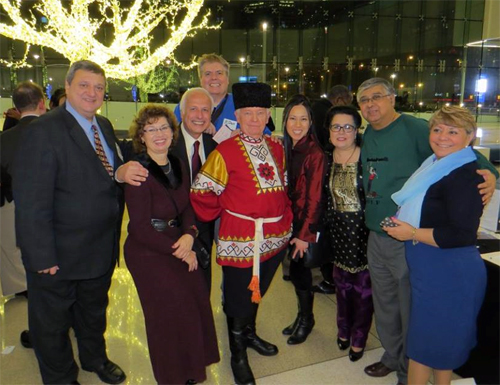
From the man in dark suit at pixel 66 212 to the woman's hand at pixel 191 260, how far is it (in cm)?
47

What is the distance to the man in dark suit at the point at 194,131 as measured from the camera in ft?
7.92

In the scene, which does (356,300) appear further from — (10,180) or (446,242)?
(10,180)

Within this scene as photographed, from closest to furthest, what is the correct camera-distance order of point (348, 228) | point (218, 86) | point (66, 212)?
1. point (66, 212)
2. point (348, 228)
3. point (218, 86)

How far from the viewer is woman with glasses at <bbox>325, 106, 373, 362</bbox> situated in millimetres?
2383

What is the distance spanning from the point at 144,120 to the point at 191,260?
0.76 meters

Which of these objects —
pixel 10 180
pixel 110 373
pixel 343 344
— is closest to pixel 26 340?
pixel 110 373

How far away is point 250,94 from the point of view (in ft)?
7.20

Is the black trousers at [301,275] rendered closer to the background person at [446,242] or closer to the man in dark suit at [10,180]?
the background person at [446,242]

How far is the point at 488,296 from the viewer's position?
7.06 ft

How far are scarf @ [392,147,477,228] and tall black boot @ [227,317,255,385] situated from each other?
1.09 m

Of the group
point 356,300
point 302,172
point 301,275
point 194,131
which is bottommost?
point 356,300

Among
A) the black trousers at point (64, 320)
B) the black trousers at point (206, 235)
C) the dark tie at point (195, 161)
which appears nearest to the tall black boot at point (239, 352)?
the black trousers at point (206, 235)

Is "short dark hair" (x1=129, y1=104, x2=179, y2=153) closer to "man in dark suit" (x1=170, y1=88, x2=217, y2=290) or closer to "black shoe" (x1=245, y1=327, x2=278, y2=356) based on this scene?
"man in dark suit" (x1=170, y1=88, x2=217, y2=290)

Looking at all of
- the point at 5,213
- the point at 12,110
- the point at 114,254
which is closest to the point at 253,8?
the point at 12,110
